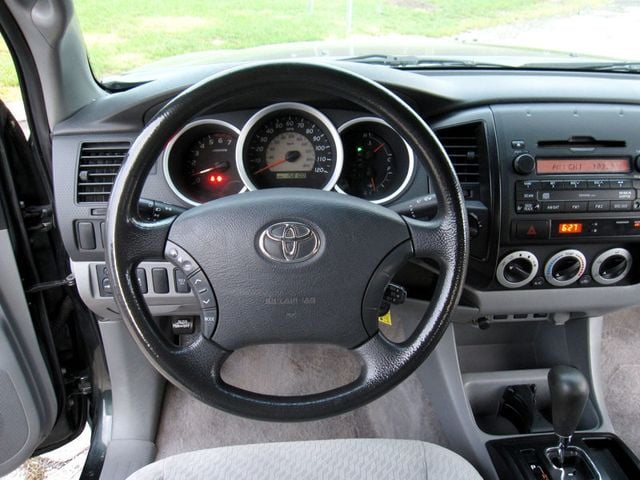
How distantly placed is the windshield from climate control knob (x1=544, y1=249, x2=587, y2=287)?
60cm

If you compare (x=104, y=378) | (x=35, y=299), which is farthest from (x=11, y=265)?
(x=104, y=378)

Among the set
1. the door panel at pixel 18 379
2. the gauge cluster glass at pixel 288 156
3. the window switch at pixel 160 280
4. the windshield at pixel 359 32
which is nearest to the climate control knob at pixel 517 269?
the gauge cluster glass at pixel 288 156

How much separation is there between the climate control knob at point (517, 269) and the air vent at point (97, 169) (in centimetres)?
99

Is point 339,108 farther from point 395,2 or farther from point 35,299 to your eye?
point 35,299

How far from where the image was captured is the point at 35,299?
163 centimetres

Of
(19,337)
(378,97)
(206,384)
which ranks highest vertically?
(378,97)

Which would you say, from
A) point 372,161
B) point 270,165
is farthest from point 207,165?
point 372,161

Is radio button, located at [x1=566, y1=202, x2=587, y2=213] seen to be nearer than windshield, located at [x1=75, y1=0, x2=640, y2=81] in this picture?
Yes

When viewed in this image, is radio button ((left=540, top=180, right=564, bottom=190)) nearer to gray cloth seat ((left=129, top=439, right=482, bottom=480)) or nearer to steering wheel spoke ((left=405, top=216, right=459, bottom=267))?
steering wheel spoke ((left=405, top=216, right=459, bottom=267))

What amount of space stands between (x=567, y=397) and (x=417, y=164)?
0.68 meters

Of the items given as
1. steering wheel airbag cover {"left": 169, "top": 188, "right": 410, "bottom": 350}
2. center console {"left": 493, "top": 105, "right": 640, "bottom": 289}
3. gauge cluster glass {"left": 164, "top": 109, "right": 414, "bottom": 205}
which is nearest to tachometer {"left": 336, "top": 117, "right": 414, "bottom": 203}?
gauge cluster glass {"left": 164, "top": 109, "right": 414, "bottom": 205}

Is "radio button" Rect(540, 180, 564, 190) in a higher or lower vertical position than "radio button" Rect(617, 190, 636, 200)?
higher

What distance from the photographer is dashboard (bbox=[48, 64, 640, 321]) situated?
1.42m

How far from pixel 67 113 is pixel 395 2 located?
964 mm
